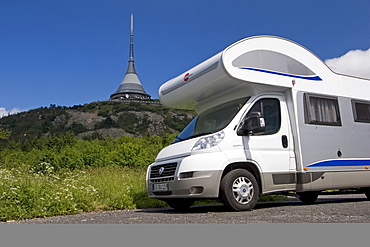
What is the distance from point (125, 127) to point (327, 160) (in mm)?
55498

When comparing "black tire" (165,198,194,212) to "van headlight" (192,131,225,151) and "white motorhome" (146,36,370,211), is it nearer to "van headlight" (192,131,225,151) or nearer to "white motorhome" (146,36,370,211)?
"white motorhome" (146,36,370,211)

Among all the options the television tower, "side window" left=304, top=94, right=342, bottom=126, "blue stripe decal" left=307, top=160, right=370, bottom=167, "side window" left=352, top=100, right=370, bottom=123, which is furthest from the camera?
the television tower

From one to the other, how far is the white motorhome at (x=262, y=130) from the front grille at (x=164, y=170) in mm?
19

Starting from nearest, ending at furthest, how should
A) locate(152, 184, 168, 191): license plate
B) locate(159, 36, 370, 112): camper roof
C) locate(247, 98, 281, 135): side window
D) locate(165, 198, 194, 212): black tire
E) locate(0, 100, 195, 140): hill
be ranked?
locate(152, 184, 168, 191): license plate → locate(159, 36, 370, 112): camper roof → locate(247, 98, 281, 135): side window → locate(165, 198, 194, 212): black tire → locate(0, 100, 195, 140): hill

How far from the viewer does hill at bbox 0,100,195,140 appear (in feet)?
197

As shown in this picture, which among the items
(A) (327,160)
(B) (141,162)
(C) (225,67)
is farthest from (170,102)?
(B) (141,162)

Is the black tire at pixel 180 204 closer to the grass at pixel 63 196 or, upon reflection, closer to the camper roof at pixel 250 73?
the grass at pixel 63 196

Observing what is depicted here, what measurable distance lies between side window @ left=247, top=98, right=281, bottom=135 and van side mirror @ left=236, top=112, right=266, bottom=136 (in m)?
0.31

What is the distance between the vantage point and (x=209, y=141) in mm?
6812

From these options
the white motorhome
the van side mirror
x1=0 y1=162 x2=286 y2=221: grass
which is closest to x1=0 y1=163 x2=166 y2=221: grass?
x1=0 y1=162 x2=286 y2=221: grass

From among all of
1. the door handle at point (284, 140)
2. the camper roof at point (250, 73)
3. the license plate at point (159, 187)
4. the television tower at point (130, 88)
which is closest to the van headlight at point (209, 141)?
the license plate at point (159, 187)

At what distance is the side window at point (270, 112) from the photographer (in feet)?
24.2

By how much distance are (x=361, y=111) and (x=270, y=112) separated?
2.65 m

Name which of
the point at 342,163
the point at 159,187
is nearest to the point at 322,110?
the point at 342,163
